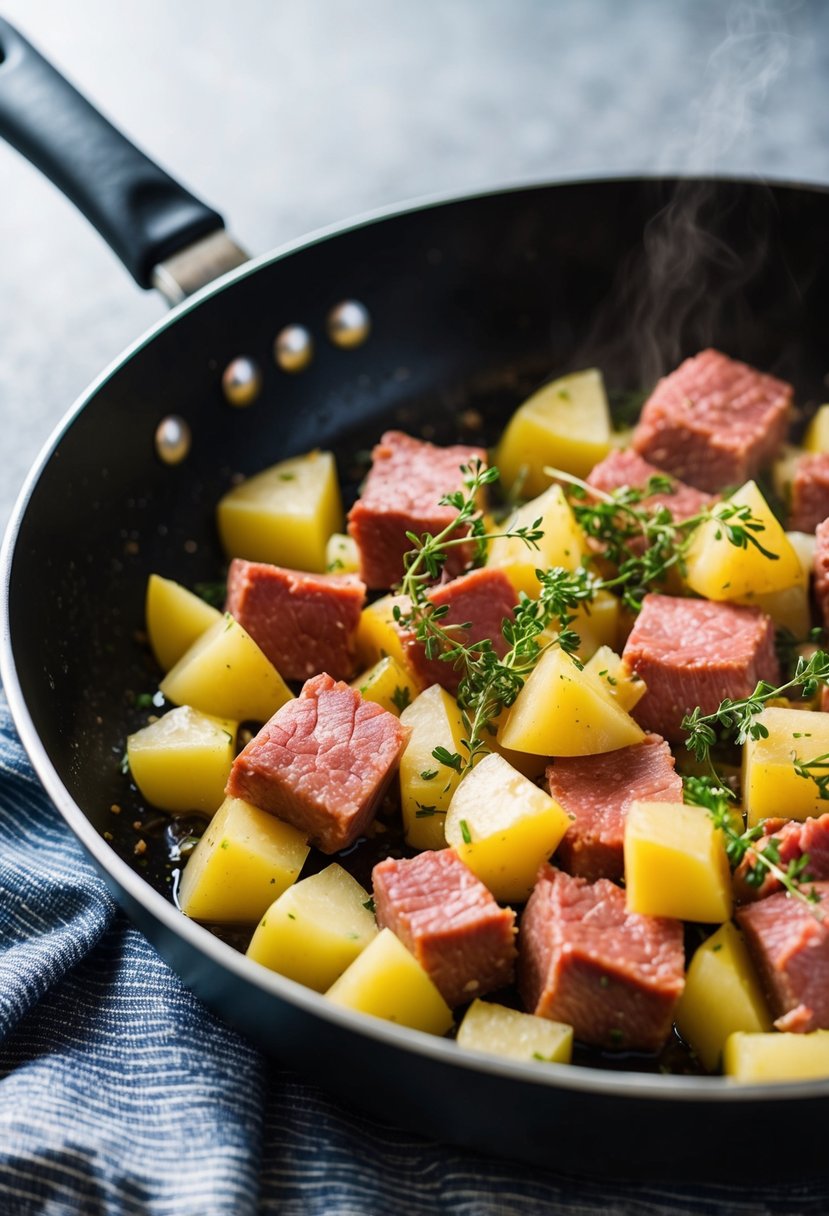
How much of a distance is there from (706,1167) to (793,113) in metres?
4.97

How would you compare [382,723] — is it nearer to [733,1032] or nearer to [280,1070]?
[280,1070]

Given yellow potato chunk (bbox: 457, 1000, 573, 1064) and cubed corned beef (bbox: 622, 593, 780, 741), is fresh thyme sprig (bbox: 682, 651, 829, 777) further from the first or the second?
yellow potato chunk (bbox: 457, 1000, 573, 1064)

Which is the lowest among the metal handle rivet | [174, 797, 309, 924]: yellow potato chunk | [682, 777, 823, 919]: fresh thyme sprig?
[682, 777, 823, 919]: fresh thyme sprig

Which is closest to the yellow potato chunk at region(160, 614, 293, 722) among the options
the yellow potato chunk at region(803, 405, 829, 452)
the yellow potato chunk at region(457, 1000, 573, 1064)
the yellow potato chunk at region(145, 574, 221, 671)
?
the yellow potato chunk at region(145, 574, 221, 671)

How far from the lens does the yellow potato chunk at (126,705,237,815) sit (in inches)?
131

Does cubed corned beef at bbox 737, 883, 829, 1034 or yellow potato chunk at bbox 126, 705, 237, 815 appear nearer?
cubed corned beef at bbox 737, 883, 829, 1034

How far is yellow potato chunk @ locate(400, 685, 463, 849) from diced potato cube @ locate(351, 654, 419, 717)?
0.45ft

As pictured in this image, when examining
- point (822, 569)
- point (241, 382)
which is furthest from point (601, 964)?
point (241, 382)

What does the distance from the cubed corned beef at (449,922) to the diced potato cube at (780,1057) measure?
54 cm

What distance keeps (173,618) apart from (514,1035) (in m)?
1.64

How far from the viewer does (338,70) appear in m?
6.16

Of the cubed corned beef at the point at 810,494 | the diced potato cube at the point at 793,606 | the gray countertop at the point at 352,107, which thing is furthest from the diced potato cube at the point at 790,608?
the gray countertop at the point at 352,107

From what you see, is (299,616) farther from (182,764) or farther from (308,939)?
(308,939)

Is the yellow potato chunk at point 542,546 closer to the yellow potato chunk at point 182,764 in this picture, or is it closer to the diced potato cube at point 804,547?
the diced potato cube at point 804,547
